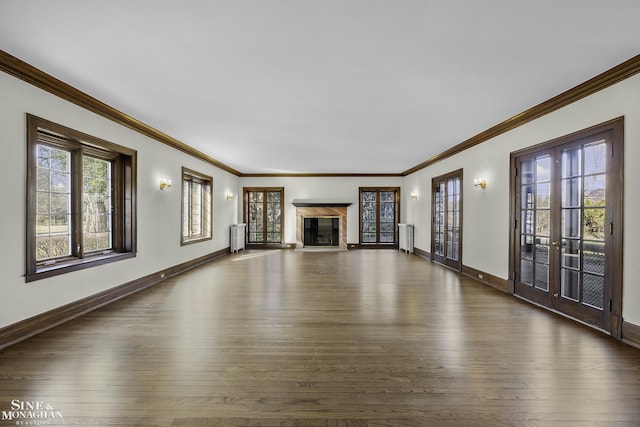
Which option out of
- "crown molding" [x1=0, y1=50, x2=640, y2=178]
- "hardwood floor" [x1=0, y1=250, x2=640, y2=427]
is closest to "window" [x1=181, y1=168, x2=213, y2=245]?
"crown molding" [x1=0, y1=50, x2=640, y2=178]

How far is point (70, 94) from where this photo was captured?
331 cm

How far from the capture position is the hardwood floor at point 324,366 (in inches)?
70.9

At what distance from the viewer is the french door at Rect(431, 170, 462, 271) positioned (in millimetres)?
6188

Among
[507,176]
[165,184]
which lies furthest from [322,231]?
[507,176]

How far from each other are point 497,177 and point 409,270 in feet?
8.09

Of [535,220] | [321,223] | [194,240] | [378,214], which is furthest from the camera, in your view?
[321,223]

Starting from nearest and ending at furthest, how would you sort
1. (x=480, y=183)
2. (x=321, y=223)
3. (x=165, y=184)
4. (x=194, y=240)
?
(x=480, y=183)
(x=165, y=184)
(x=194, y=240)
(x=321, y=223)

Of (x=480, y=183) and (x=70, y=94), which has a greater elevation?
(x=70, y=94)

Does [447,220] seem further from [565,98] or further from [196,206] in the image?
[196,206]

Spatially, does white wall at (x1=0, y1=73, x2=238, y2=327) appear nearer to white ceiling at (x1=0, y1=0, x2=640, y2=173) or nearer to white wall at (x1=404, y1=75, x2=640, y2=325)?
white ceiling at (x1=0, y1=0, x2=640, y2=173)

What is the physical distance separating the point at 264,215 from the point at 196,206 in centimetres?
307

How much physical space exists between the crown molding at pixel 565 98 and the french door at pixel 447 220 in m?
1.08

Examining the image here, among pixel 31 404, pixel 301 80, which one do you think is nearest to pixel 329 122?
pixel 301 80

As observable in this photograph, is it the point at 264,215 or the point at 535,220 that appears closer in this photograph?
the point at 535,220
